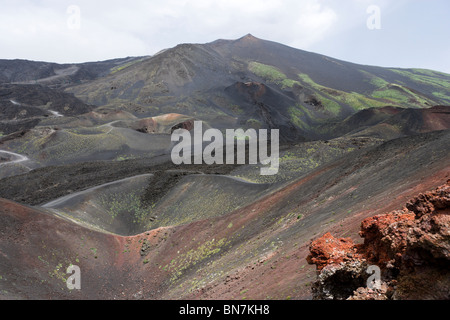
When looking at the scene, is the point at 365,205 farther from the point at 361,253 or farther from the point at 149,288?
the point at 149,288

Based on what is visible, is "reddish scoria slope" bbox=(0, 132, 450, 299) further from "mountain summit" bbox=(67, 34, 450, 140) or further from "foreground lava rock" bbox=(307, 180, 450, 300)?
"mountain summit" bbox=(67, 34, 450, 140)

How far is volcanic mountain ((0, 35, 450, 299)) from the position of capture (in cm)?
1503

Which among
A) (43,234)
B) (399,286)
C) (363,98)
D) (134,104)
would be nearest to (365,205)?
(399,286)

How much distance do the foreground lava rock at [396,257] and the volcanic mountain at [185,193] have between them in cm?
167

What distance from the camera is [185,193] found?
113 ft

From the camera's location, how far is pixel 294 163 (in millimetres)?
43156
